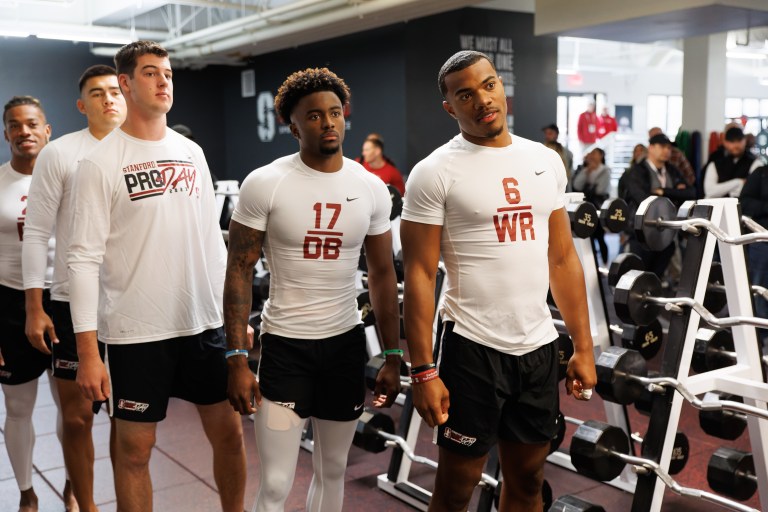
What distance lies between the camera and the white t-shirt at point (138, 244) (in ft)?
6.10

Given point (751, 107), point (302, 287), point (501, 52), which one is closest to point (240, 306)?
point (302, 287)

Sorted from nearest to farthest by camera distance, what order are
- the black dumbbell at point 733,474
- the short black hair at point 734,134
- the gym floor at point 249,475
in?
the black dumbbell at point 733,474 → the gym floor at point 249,475 → the short black hair at point 734,134

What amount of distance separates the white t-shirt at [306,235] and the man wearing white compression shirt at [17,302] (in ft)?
3.49

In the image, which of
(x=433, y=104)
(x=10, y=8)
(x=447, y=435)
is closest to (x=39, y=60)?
(x=10, y=8)

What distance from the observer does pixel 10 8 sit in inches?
348

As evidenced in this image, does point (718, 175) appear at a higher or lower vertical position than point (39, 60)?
lower

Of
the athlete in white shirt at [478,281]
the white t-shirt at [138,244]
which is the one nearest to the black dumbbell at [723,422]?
the athlete in white shirt at [478,281]

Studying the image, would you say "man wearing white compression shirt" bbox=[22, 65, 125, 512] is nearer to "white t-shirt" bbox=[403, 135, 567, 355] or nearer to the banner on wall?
"white t-shirt" bbox=[403, 135, 567, 355]

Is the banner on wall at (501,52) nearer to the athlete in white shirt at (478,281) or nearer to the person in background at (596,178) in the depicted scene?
the person in background at (596,178)

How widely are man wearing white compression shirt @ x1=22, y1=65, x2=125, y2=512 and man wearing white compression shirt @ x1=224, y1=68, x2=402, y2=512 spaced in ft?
2.28

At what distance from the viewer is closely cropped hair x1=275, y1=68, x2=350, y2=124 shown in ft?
6.00

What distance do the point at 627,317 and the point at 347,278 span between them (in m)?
0.91

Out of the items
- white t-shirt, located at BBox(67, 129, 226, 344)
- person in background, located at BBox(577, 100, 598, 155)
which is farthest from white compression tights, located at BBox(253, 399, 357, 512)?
person in background, located at BBox(577, 100, 598, 155)

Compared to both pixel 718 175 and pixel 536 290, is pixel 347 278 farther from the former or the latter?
pixel 718 175
